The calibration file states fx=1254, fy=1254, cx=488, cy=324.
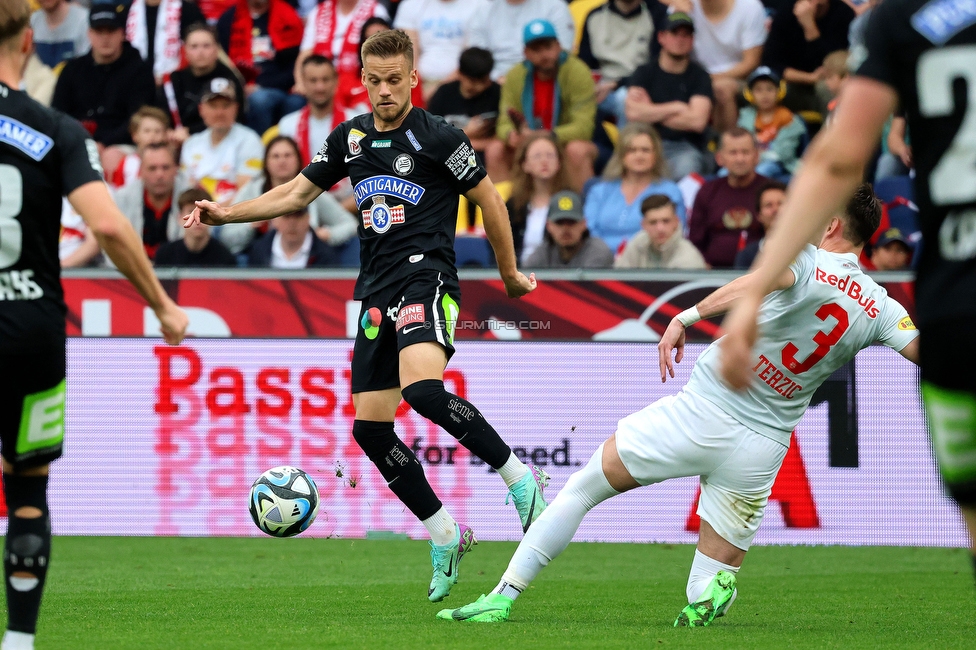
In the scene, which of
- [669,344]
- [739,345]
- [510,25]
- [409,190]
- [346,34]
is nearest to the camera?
[739,345]

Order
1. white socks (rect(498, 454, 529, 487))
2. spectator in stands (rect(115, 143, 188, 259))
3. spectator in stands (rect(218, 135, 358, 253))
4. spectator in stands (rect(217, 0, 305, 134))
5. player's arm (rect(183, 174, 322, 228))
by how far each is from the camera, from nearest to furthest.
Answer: white socks (rect(498, 454, 529, 487))
player's arm (rect(183, 174, 322, 228))
spectator in stands (rect(218, 135, 358, 253))
spectator in stands (rect(115, 143, 188, 259))
spectator in stands (rect(217, 0, 305, 134))

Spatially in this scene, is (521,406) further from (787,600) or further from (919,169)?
(919,169)

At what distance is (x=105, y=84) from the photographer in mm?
13617

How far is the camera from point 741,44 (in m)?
13.2

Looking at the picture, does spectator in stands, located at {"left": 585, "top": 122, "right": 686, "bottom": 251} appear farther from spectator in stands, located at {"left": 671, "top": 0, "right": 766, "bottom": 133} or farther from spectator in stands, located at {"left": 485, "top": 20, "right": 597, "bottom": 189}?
spectator in stands, located at {"left": 671, "top": 0, "right": 766, "bottom": 133}

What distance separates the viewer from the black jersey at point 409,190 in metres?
6.43

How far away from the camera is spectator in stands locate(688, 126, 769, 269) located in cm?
1102

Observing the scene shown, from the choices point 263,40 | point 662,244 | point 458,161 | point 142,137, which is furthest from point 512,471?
point 263,40

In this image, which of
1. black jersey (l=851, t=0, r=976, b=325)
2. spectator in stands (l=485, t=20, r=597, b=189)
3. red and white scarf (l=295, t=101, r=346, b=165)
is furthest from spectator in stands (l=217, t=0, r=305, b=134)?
black jersey (l=851, t=0, r=976, b=325)

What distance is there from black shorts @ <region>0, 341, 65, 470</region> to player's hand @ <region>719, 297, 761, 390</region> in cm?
247

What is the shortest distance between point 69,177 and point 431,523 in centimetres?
290

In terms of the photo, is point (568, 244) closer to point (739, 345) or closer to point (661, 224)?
point (661, 224)

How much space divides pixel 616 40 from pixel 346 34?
291cm

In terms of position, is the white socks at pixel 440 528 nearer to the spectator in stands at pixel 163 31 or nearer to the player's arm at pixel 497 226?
the player's arm at pixel 497 226
